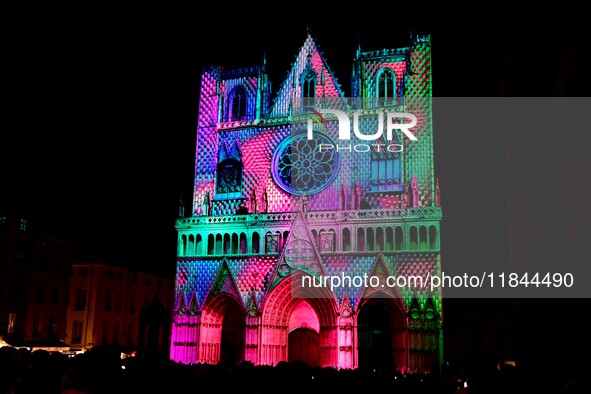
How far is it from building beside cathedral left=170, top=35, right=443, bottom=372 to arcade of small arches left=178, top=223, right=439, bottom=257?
63mm

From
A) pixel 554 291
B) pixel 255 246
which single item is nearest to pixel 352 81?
pixel 255 246

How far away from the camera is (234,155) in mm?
38094

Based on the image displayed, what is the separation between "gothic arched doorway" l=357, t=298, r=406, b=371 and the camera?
32.8m

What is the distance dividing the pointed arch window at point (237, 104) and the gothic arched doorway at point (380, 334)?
46.1 feet

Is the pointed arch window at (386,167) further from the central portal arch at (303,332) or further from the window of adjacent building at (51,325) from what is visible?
the window of adjacent building at (51,325)

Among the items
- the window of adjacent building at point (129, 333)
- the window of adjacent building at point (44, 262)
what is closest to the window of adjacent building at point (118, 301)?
the window of adjacent building at point (129, 333)

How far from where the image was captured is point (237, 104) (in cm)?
3925

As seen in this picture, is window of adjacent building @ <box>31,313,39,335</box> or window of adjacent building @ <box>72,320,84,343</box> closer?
window of adjacent building @ <box>31,313,39,335</box>

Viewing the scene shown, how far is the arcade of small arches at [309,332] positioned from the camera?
32.2 meters

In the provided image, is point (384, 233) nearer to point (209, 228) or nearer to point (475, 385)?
point (209, 228)

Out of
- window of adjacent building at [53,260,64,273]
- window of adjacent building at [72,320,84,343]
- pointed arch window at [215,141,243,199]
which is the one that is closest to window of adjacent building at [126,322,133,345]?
window of adjacent building at [72,320,84,343]

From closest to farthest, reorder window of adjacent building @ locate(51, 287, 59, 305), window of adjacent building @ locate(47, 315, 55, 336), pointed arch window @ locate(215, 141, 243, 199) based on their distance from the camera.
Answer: pointed arch window @ locate(215, 141, 243, 199) < window of adjacent building @ locate(47, 315, 55, 336) < window of adjacent building @ locate(51, 287, 59, 305)

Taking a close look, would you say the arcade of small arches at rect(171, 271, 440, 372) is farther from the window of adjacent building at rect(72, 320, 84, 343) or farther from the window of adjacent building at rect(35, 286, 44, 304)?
the window of adjacent building at rect(72, 320, 84, 343)

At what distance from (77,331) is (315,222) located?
861 inches
